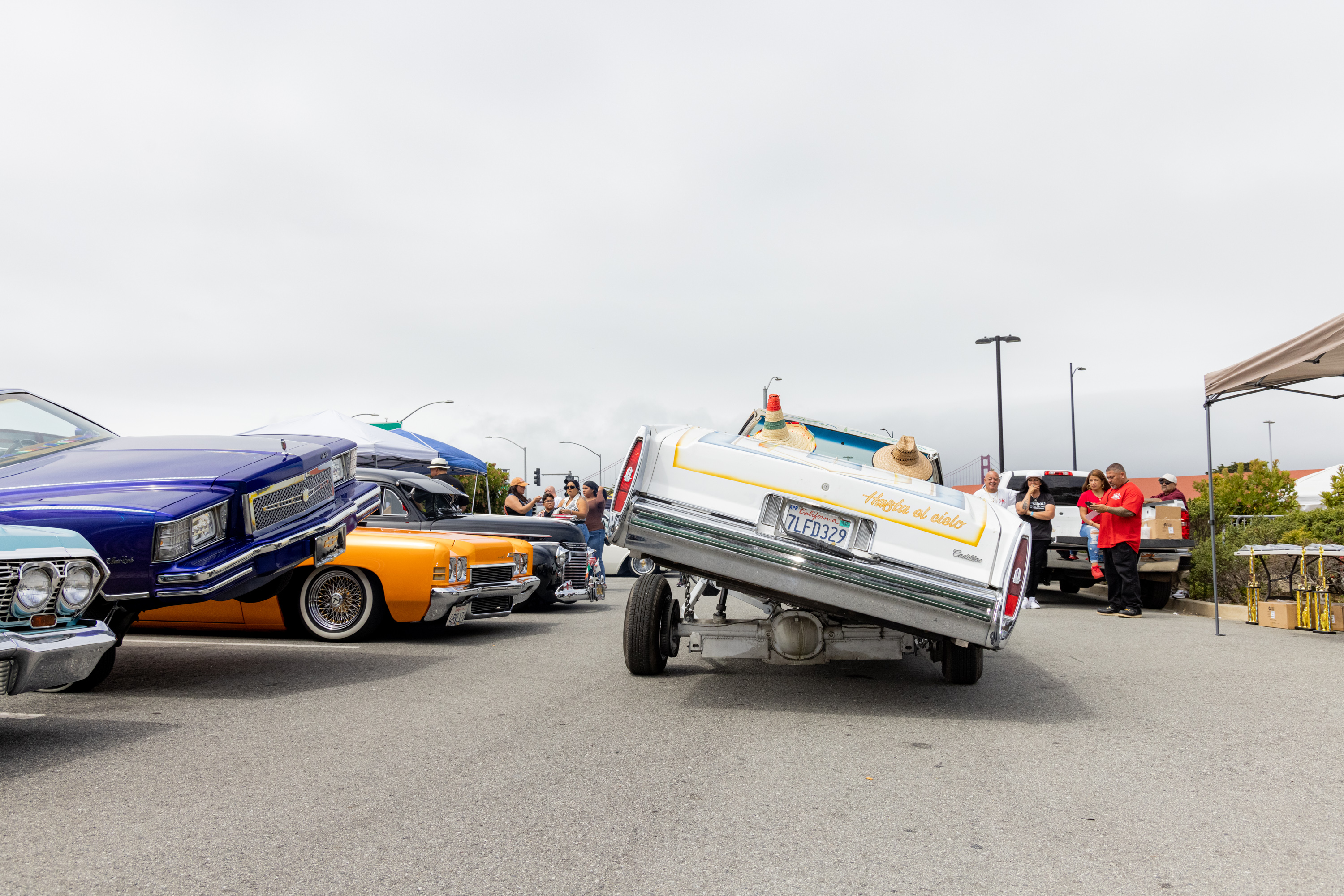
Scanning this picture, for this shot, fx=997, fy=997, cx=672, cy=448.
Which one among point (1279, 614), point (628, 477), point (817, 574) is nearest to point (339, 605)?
point (628, 477)

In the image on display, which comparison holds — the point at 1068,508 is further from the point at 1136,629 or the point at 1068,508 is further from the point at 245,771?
the point at 245,771

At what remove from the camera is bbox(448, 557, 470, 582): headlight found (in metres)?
8.09

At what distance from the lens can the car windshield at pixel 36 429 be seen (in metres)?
6.54

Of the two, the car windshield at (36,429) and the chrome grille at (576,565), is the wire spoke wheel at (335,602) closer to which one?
the car windshield at (36,429)

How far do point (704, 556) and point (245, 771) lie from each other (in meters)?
2.38

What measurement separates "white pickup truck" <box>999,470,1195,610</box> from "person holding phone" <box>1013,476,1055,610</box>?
39cm

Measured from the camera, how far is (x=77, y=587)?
14.2 ft

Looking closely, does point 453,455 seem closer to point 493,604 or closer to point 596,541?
point 596,541

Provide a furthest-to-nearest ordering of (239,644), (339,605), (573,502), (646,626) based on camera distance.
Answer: (573,502) < (339,605) < (239,644) < (646,626)

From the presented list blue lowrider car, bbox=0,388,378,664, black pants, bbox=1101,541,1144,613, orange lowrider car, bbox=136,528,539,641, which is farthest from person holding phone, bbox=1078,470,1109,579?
blue lowrider car, bbox=0,388,378,664

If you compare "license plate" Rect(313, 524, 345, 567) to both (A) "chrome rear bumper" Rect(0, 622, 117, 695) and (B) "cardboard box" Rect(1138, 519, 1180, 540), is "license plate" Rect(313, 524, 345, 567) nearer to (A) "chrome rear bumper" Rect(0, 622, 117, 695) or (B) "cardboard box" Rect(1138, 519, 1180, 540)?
(A) "chrome rear bumper" Rect(0, 622, 117, 695)

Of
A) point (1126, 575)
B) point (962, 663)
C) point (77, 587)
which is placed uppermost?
point (77, 587)

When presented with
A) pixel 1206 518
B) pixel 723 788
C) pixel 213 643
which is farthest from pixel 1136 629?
pixel 1206 518

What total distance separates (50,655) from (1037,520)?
36.1 feet
